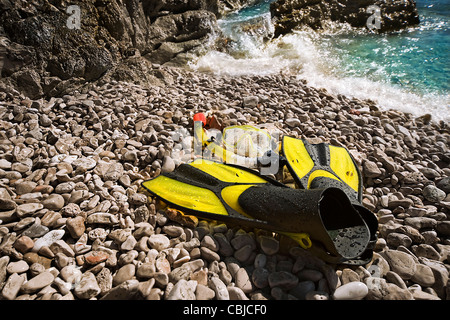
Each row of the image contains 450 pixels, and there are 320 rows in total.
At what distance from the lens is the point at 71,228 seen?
1.59 meters

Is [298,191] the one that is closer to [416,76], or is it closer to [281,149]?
[281,149]

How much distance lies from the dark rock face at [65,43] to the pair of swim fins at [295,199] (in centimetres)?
235

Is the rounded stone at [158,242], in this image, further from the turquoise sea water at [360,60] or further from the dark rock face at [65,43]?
the turquoise sea water at [360,60]

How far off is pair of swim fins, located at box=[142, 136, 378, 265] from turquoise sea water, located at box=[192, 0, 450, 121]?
273 centimetres

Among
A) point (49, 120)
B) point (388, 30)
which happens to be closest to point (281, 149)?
point (49, 120)

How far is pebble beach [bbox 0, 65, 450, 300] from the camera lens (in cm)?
139

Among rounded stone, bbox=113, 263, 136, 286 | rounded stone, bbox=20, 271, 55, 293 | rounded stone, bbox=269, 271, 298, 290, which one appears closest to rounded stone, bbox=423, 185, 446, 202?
rounded stone, bbox=269, 271, 298, 290

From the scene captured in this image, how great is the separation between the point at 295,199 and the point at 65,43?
11.9ft

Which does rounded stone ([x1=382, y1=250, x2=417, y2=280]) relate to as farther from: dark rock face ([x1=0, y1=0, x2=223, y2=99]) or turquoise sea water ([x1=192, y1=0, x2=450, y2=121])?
dark rock face ([x1=0, y1=0, x2=223, y2=99])

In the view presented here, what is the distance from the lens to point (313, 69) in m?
5.32

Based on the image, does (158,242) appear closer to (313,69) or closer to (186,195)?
(186,195)

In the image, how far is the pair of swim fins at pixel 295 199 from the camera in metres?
1.51
